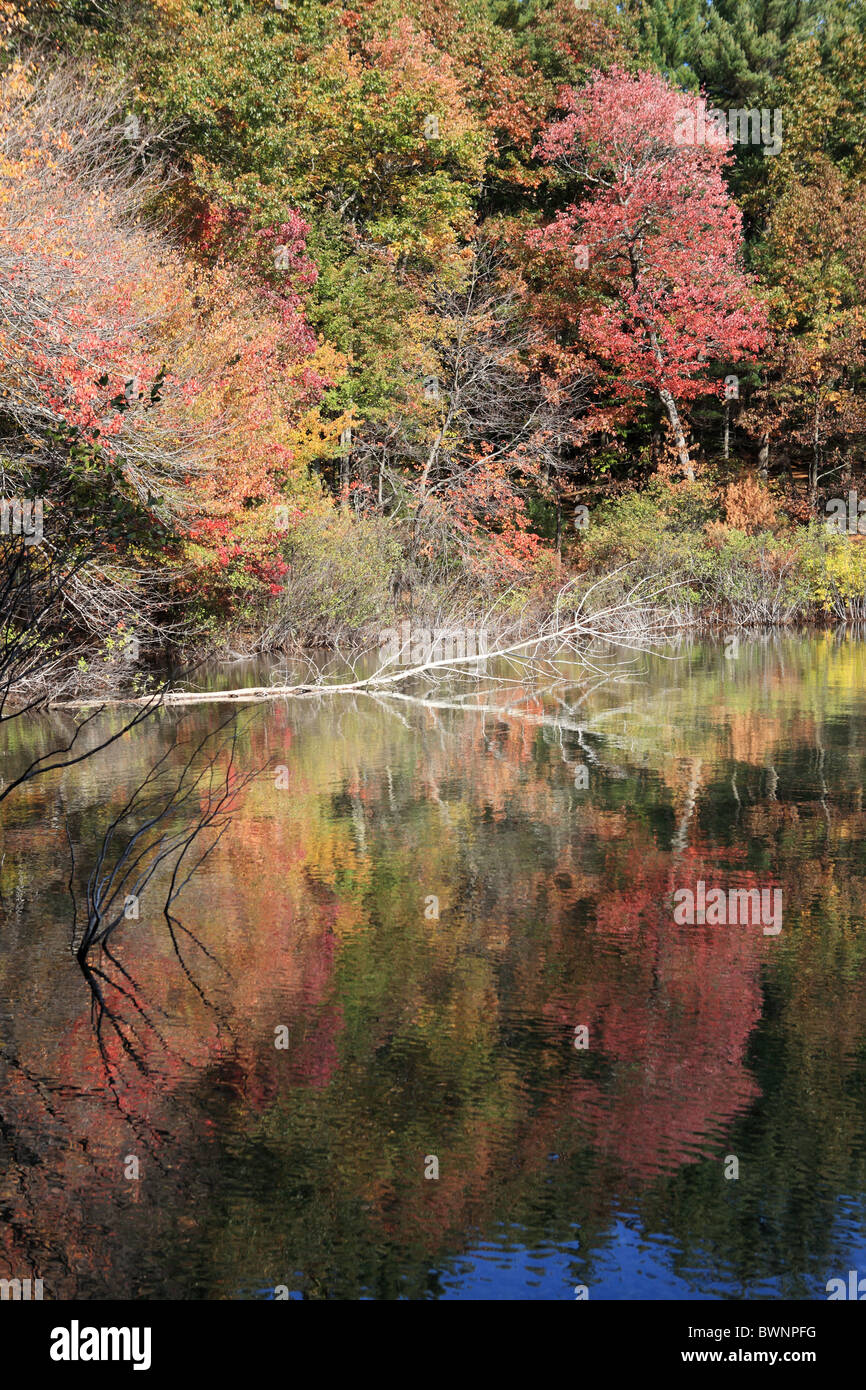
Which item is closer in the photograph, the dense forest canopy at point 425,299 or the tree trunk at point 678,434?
the dense forest canopy at point 425,299

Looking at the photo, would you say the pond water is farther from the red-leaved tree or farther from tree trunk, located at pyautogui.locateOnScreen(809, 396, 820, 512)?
tree trunk, located at pyautogui.locateOnScreen(809, 396, 820, 512)

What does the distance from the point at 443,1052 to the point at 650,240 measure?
30.6 m

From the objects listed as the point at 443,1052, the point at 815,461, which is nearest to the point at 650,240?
the point at 815,461

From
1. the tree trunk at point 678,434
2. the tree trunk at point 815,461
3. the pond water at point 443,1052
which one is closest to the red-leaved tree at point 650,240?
the tree trunk at point 678,434

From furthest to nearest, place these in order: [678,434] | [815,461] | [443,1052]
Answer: [815,461] < [678,434] < [443,1052]

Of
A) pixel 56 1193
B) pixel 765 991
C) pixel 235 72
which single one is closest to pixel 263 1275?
pixel 56 1193

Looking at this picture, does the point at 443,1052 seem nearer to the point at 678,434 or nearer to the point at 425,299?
the point at 425,299

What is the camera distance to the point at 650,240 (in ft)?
108

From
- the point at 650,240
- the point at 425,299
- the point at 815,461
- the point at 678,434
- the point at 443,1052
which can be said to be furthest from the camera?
the point at 815,461

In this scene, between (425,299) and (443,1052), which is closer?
(443,1052)

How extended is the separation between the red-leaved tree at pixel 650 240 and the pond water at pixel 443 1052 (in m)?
24.5

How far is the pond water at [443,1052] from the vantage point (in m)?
4.29

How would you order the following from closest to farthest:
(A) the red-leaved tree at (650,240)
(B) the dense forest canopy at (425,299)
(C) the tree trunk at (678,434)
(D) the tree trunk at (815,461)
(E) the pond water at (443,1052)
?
(E) the pond water at (443,1052) → (B) the dense forest canopy at (425,299) → (A) the red-leaved tree at (650,240) → (C) the tree trunk at (678,434) → (D) the tree trunk at (815,461)

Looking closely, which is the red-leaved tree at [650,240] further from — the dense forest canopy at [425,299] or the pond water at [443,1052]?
the pond water at [443,1052]
